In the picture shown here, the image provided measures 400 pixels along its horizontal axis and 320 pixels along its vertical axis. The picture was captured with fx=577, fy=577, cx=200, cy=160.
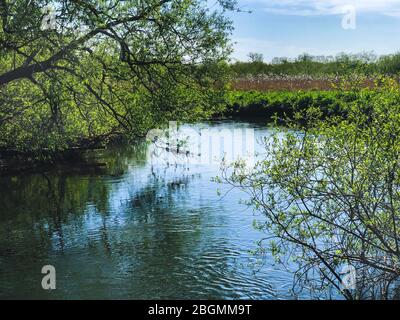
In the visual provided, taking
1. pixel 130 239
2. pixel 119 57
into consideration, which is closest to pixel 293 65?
pixel 119 57

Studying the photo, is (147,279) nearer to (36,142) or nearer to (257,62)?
(36,142)

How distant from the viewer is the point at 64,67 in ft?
49.7

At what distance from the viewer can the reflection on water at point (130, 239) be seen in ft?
33.3

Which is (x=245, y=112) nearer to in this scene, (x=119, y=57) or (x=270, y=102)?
(x=270, y=102)

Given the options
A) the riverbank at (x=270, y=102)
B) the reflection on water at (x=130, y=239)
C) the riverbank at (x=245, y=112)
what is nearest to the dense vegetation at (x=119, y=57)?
the riverbank at (x=245, y=112)

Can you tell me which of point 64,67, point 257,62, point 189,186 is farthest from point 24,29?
point 257,62

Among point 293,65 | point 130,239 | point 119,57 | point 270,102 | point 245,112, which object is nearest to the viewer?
point 130,239

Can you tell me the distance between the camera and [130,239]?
13031 millimetres

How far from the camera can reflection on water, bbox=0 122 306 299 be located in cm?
1015

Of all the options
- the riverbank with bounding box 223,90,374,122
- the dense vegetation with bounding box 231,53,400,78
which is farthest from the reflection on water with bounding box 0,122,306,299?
the dense vegetation with bounding box 231,53,400,78

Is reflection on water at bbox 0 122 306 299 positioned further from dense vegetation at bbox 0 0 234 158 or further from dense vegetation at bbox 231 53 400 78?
dense vegetation at bbox 231 53 400 78

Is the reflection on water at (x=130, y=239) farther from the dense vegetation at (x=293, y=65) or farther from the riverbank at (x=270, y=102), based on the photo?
the dense vegetation at (x=293, y=65)

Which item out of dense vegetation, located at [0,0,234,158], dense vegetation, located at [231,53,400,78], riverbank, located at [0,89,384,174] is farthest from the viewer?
dense vegetation, located at [231,53,400,78]
